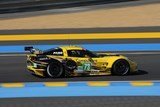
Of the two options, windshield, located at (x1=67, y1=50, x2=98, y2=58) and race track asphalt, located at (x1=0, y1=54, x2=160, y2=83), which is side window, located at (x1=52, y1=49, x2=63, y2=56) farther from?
race track asphalt, located at (x1=0, y1=54, x2=160, y2=83)

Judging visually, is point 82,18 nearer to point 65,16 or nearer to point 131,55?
point 65,16

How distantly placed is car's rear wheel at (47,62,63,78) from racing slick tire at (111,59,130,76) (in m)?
1.49

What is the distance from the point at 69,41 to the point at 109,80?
9.08m

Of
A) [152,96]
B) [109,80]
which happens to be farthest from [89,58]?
[152,96]

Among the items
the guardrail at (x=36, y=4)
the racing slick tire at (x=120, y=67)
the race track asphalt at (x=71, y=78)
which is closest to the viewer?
the race track asphalt at (x=71, y=78)

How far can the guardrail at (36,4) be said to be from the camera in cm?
3145

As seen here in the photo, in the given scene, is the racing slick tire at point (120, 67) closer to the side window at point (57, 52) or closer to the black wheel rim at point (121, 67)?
the black wheel rim at point (121, 67)

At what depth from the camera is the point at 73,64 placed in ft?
45.9

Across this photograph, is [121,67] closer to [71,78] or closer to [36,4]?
[71,78]

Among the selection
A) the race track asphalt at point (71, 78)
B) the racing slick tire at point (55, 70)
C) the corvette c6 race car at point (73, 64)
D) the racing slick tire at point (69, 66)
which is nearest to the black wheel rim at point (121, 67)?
the corvette c6 race car at point (73, 64)

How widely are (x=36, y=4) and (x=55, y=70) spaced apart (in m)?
19.1

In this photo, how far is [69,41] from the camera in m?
22.5
